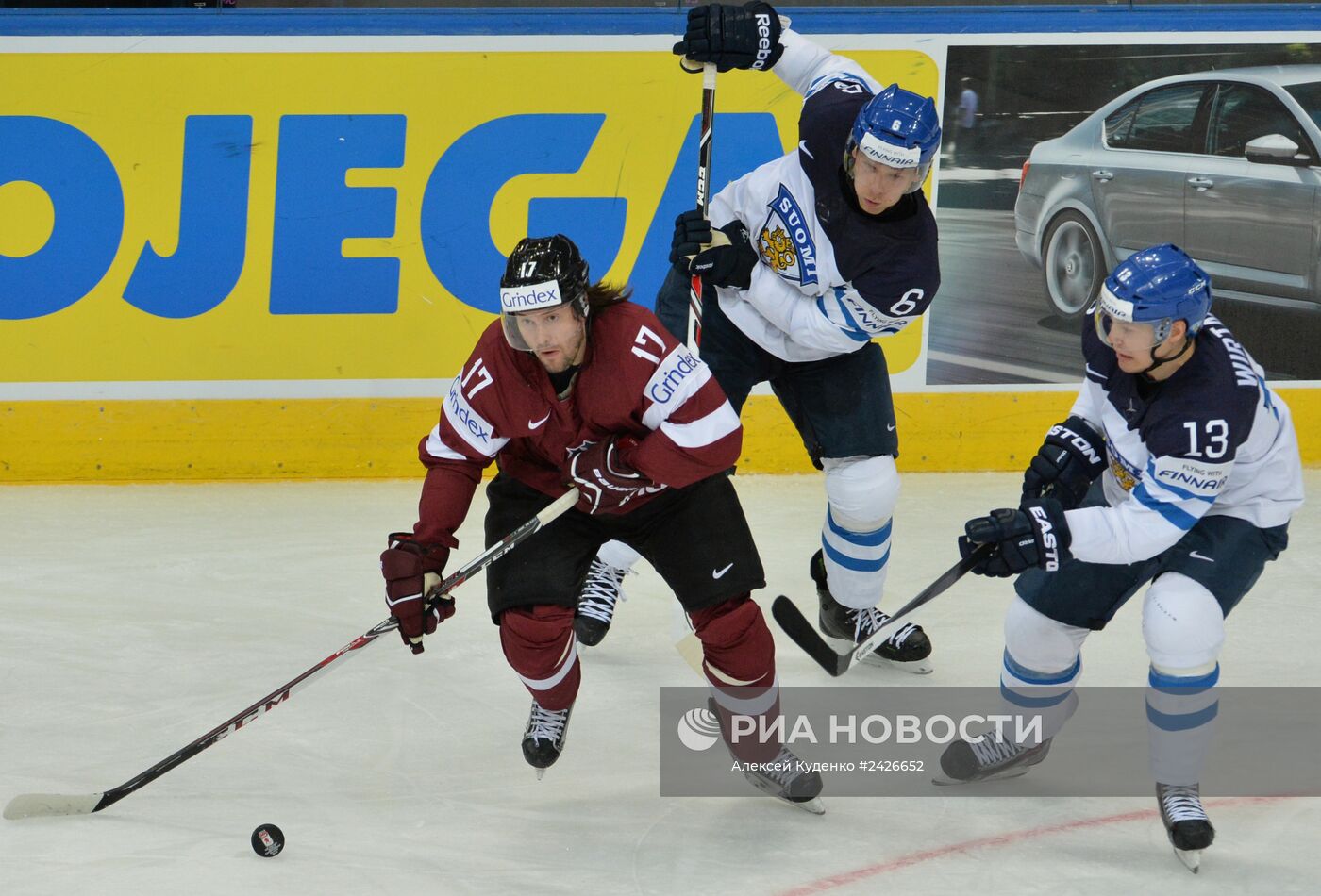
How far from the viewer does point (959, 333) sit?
517 cm

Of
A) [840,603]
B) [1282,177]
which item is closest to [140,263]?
[840,603]

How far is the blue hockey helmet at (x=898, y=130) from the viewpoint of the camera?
10.2ft

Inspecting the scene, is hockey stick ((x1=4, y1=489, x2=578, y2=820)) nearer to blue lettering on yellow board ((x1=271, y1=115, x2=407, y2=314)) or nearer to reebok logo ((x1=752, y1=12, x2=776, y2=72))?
reebok logo ((x1=752, y1=12, x2=776, y2=72))

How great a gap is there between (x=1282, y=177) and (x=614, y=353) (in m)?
3.17

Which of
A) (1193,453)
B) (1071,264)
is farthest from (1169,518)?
(1071,264)

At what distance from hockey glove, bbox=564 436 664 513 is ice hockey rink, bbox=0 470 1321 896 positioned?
0.64 meters

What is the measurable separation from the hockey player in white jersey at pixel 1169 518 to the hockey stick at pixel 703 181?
0.96 metres

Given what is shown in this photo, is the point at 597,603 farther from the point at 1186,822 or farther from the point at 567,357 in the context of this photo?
the point at 1186,822

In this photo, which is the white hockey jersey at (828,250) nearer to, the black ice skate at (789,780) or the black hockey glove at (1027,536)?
the black hockey glove at (1027,536)

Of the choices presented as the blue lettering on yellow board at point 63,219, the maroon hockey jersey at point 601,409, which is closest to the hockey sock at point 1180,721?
the maroon hockey jersey at point 601,409

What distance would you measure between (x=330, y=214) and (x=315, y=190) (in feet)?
0.30

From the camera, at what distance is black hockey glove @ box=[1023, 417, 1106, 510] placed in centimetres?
298

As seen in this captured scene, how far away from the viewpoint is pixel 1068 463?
9.79 feet

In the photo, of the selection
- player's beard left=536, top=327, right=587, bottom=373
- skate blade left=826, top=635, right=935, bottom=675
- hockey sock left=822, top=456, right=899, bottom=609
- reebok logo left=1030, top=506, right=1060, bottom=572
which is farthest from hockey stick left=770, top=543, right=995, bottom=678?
player's beard left=536, top=327, right=587, bottom=373
